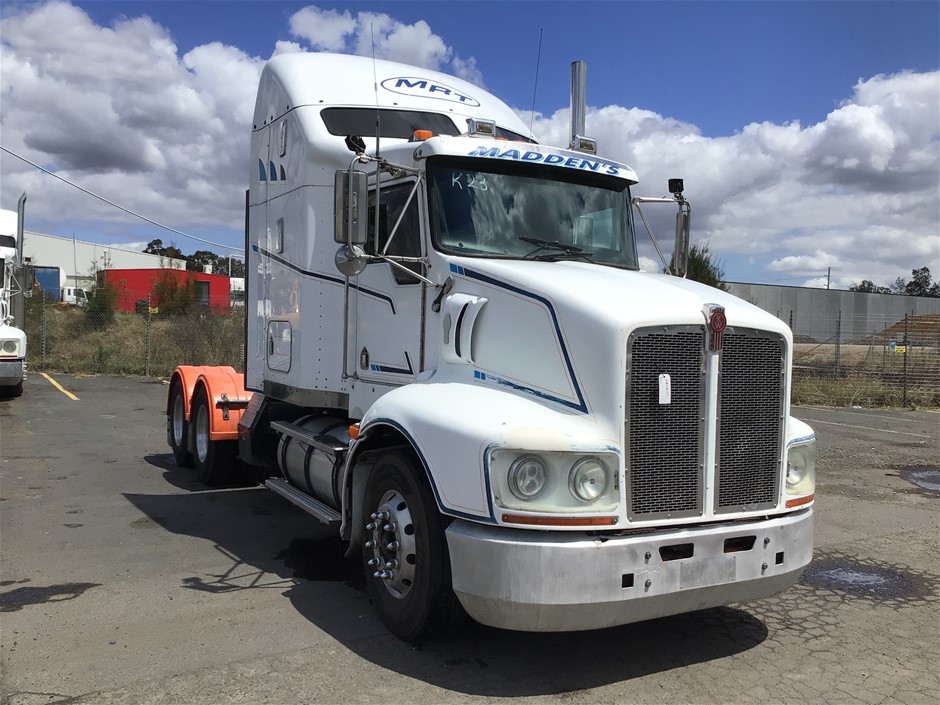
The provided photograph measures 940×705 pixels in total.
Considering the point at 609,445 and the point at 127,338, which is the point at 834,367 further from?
the point at 127,338

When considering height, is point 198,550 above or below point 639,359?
below

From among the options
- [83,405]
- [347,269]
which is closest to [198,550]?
[347,269]

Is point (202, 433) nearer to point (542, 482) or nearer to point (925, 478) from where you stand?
point (542, 482)

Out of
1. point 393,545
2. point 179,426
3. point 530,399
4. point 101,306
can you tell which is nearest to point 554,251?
point 530,399

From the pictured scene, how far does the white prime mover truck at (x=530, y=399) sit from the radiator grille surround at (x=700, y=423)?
0.01m

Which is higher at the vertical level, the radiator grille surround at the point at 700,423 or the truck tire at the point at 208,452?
the radiator grille surround at the point at 700,423

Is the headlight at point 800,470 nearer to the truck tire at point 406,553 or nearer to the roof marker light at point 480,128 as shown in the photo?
the truck tire at point 406,553

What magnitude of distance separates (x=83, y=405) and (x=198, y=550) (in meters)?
10.8

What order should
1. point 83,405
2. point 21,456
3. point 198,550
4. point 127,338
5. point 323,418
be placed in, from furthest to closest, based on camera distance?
1. point 127,338
2. point 83,405
3. point 21,456
4. point 323,418
5. point 198,550

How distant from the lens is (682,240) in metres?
6.23

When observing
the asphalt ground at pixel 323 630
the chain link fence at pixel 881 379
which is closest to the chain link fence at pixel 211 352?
the chain link fence at pixel 881 379

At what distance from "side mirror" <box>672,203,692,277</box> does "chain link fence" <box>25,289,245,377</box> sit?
52.4 ft

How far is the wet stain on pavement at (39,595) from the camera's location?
197 inches

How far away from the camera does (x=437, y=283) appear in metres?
4.99
